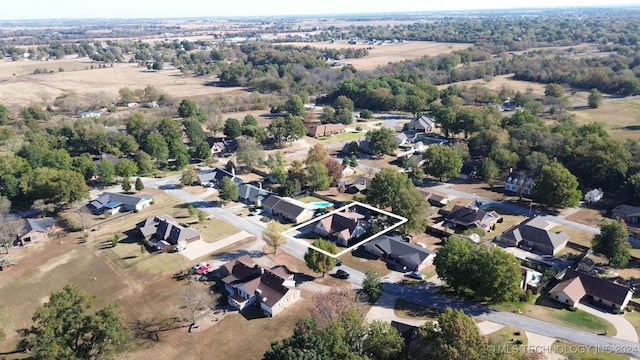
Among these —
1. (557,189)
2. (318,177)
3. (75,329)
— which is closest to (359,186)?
(318,177)

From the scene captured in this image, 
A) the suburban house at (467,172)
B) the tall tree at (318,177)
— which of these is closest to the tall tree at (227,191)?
the tall tree at (318,177)

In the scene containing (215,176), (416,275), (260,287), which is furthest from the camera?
(215,176)

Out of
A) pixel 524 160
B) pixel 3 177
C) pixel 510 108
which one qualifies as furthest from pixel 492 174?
pixel 3 177

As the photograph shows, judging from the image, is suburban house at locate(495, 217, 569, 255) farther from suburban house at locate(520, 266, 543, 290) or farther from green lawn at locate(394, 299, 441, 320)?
green lawn at locate(394, 299, 441, 320)

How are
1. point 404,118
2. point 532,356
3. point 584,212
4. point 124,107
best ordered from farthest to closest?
point 124,107 < point 404,118 < point 584,212 < point 532,356

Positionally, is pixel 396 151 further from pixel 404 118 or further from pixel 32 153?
pixel 32 153

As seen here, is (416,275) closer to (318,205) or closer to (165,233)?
(318,205)
